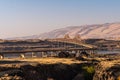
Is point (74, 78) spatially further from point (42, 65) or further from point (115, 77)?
point (115, 77)

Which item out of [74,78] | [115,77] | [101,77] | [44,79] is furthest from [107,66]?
[44,79]

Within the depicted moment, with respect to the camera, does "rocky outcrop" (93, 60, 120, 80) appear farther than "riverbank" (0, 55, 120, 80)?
No

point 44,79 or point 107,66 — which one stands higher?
point 107,66

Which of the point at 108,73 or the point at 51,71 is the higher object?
the point at 108,73

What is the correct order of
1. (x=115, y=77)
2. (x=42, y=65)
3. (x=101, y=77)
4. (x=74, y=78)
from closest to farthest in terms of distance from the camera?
(x=115, y=77)
(x=101, y=77)
(x=74, y=78)
(x=42, y=65)

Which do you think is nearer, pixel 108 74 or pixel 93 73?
pixel 108 74

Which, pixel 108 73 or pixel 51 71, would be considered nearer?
pixel 108 73

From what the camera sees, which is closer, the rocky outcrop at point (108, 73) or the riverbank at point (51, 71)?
the rocky outcrop at point (108, 73)

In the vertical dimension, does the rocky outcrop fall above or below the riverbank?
above

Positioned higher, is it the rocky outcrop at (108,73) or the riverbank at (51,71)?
the rocky outcrop at (108,73)

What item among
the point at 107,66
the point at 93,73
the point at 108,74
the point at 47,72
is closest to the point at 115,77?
the point at 108,74

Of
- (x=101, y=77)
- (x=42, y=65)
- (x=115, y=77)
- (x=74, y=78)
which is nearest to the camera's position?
(x=115, y=77)
